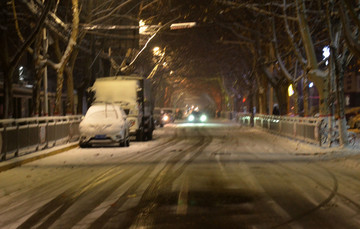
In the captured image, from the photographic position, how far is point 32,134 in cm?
1689

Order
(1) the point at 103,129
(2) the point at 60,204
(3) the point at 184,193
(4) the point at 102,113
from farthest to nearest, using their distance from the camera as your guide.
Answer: (4) the point at 102,113
(1) the point at 103,129
(3) the point at 184,193
(2) the point at 60,204

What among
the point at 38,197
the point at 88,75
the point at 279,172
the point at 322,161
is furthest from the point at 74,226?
the point at 88,75

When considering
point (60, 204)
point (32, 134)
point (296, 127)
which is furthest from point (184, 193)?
point (296, 127)

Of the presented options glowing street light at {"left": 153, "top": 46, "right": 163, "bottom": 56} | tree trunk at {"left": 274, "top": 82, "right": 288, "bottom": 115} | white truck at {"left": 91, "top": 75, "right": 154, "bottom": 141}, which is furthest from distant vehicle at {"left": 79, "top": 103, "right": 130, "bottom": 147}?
glowing street light at {"left": 153, "top": 46, "right": 163, "bottom": 56}

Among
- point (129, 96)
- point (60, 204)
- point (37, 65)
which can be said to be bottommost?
point (60, 204)

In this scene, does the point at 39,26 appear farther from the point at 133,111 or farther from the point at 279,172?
the point at 279,172

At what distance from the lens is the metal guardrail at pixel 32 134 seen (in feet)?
47.3

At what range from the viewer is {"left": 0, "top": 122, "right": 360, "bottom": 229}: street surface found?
704cm

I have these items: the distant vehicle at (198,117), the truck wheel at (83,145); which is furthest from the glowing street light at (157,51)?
the truck wheel at (83,145)

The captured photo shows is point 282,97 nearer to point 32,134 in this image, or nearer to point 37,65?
point 37,65

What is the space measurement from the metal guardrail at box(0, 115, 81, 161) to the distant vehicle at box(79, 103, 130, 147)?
1.15 m

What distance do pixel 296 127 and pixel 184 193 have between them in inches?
614

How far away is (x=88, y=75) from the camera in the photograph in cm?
3269

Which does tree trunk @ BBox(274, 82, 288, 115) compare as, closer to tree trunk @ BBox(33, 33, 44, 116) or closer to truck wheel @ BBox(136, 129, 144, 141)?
truck wheel @ BBox(136, 129, 144, 141)
